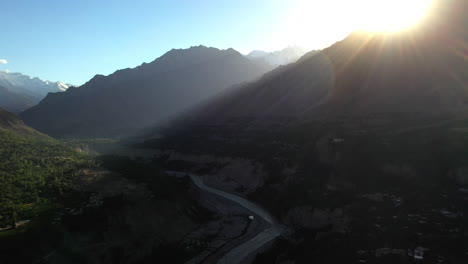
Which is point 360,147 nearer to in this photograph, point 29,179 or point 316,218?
point 316,218

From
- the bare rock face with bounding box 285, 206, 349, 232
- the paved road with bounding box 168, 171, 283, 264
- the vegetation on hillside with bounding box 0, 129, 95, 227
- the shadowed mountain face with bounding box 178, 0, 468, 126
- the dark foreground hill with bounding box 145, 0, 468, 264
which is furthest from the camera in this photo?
the shadowed mountain face with bounding box 178, 0, 468, 126

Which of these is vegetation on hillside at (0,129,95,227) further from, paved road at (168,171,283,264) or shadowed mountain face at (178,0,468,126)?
shadowed mountain face at (178,0,468,126)

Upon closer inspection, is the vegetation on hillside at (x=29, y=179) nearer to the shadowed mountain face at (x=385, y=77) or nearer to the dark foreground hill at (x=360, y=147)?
the dark foreground hill at (x=360, y=147)

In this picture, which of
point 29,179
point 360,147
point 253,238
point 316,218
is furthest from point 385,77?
point 29,179

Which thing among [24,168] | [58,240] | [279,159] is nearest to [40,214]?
[58,240]

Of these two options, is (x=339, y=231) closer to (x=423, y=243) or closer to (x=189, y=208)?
(x=423, y=243)

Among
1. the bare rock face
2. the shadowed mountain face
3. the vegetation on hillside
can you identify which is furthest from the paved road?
the shadowed mountain face

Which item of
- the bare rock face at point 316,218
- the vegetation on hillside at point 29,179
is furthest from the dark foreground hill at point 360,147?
Answer: the vegetation on hillside at point 29,179

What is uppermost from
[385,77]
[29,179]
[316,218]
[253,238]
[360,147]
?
[385,77]
